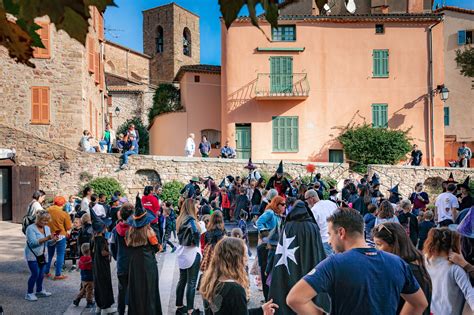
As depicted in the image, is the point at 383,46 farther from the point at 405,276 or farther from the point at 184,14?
the point at 184,14

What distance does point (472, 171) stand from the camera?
85.7 feet

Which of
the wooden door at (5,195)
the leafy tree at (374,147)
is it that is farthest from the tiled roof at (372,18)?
the wooden door at (5,195)

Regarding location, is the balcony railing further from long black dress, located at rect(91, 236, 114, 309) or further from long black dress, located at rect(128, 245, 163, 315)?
long black dress, located at rect(128, 245, 163, 315)

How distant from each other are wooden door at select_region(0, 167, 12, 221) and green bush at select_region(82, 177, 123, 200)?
3.17m

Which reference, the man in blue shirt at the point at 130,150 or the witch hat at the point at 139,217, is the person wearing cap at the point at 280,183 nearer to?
the witch hat at the point at 139,217

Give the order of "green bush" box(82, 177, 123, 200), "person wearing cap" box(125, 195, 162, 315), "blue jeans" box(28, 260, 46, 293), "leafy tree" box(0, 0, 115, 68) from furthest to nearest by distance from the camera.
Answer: "green bush" box(82, 177, 123, 200) < "blue jeans" box(28, 260, 46, 293) < "person wearing cap" box(125, 195, 162, 315) < "leafy tree" box(0, 0, 115, 68)

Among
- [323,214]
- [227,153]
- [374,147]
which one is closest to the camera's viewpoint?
[323,214]

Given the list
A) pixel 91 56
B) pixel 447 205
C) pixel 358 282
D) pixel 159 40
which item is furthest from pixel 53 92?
pixel 159 40

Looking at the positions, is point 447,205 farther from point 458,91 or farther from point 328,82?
point 458,91

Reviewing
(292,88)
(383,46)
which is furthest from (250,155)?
(383,46)

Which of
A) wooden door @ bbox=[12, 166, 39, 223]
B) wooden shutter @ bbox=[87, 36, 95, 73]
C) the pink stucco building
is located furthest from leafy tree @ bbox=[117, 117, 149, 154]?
wooden door @ bbox=[12, 166, 39, 223]

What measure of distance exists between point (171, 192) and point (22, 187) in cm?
620

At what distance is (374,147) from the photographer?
27578 mm

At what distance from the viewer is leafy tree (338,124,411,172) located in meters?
27.5
